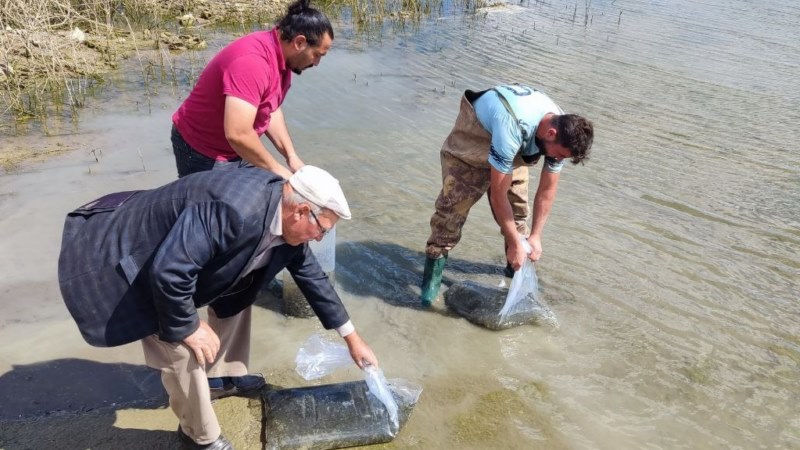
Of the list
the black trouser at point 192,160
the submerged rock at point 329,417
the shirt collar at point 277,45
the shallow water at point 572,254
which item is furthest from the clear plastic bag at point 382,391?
the shirt collar at point 277,45

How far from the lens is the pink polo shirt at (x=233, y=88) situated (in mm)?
2994

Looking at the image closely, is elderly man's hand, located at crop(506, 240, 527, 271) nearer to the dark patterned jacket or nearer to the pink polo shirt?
the pink polo shirt

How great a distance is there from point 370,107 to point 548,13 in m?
7.95

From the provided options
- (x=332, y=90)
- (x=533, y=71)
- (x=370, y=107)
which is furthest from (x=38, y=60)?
(x=533, y=71)

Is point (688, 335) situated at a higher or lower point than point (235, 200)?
lower

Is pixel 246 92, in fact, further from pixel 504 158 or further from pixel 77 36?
pixel 77 36

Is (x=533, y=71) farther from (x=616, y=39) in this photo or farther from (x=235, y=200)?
(x=235, y=200)

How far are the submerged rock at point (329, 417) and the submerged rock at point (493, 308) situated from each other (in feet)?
3.45

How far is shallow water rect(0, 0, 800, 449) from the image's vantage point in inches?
130

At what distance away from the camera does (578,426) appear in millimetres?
3162

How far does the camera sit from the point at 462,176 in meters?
3.79

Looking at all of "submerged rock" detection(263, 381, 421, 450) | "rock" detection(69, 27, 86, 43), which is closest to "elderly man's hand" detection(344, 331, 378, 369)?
"submerged rock" detection(263, 381, 421, 450)

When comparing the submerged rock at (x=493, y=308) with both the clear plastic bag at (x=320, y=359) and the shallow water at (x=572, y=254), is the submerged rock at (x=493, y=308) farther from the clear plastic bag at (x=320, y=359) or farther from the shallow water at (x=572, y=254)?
the clear plastic bag at (x=320, y=359)

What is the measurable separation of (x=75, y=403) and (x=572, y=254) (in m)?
3.49
